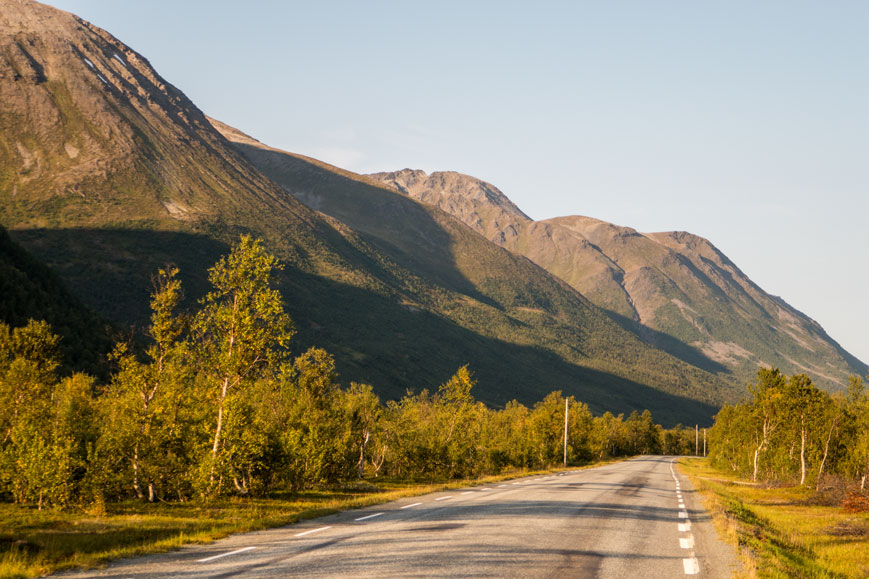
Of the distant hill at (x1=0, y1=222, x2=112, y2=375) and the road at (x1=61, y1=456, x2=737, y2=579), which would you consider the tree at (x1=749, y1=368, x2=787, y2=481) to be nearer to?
the road at (x1=61, y1=456, x2=737, y2=579)

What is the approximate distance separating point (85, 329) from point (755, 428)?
101m

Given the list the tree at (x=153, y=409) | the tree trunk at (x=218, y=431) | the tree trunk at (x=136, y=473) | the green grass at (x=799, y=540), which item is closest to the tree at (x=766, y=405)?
the green grass at (x=799, y=540)

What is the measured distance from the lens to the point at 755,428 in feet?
197

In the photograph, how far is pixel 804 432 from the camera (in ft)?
155

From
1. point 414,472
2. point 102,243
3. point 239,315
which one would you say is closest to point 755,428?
point 414,472

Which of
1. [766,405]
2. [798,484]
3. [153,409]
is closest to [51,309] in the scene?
[153,409]

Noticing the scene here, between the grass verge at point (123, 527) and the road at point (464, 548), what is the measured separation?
2.19 ft

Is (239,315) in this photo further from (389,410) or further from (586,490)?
(389,410)

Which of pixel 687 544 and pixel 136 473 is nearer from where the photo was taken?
pixel 687 544

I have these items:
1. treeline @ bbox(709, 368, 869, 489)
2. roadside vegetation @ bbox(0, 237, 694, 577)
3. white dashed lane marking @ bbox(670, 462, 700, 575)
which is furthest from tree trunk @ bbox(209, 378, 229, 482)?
treeline @ bbox(709, 368, 869, 489)

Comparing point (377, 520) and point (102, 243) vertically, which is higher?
point (102, 243)

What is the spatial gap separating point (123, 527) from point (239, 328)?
9.90 m

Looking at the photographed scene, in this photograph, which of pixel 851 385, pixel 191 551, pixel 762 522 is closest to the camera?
pixel 191 551

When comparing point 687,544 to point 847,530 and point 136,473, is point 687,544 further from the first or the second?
point 136,473
